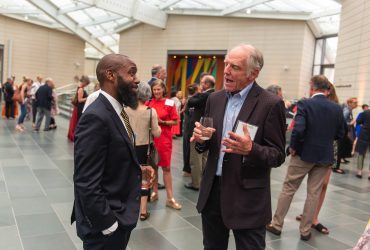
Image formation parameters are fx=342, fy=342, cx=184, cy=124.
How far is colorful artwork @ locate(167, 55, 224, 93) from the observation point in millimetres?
18141

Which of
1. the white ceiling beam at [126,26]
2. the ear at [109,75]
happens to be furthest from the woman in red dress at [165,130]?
the white ceiling beam at [126,26]

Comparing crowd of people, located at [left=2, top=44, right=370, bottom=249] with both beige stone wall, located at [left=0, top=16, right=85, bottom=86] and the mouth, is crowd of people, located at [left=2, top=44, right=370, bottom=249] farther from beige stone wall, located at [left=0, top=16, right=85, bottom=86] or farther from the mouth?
beige stone wall, located at [left=0, top=16, right=85, bottom=86]

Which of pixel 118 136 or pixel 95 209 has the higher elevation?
pixel 118 136

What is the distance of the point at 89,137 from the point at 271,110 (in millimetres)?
1037

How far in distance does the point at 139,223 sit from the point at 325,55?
14904mm

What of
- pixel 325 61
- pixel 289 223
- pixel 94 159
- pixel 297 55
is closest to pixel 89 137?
pixel 94 159

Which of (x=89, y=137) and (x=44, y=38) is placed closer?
(x=89, y=137)

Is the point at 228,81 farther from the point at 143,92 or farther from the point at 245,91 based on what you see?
the point at 143,92

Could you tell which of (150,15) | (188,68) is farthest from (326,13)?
(150,15)

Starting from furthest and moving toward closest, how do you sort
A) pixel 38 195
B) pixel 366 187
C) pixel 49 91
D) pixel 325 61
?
1. pixel 325 61
2. pixel 49 91
3. pixel 366 187
4. pixel 38 195

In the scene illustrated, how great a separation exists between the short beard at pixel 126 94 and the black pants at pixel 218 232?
74 cm

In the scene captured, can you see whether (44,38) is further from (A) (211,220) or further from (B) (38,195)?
(A) (211,220)

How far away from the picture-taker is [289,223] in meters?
4.25

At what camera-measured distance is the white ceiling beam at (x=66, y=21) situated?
1583 centimetres
